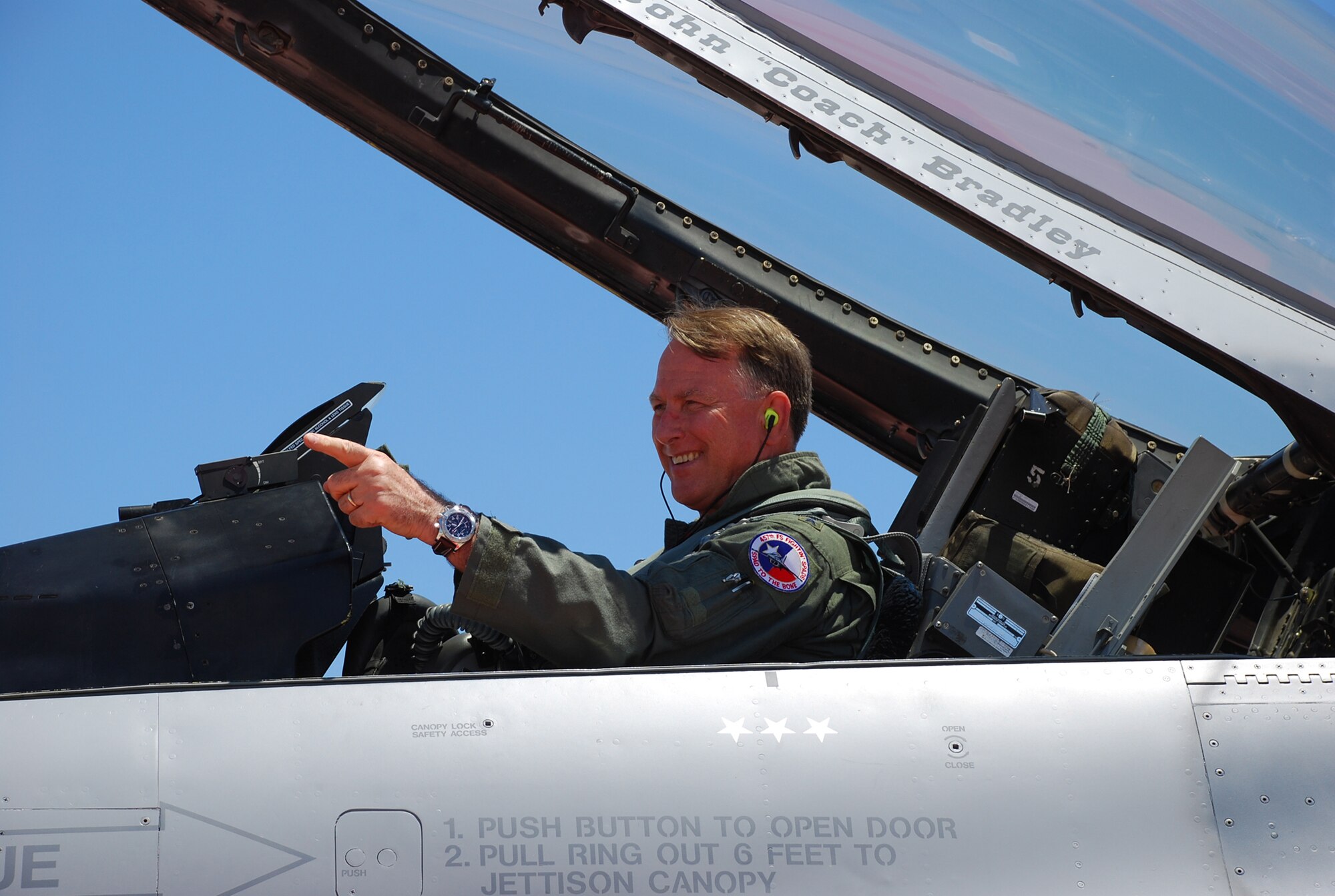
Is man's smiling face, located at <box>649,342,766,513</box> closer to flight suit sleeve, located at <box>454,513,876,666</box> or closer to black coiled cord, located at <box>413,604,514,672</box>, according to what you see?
flight suit sleeve, located at <box>454,513,876,666</box>

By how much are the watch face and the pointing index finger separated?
146 mm

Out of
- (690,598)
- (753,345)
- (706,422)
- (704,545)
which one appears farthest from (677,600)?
(753,345)

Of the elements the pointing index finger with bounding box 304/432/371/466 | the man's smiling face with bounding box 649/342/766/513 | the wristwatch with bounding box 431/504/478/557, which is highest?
the man's smiling face with bounding box 649/342/766/513

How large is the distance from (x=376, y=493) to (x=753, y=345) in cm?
96

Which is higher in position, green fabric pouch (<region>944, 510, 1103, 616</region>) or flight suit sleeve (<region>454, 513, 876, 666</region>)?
green fabric pouch (<region>944, 510, 1103, 616</region>)

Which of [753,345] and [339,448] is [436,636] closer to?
[339,448]

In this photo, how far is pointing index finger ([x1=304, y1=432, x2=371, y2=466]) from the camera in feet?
5.22

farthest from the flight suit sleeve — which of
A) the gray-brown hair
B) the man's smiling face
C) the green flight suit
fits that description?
the gray-brown hair

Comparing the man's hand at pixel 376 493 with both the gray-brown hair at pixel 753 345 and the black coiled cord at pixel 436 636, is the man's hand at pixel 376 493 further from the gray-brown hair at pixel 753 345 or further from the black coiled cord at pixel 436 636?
the gray-brown hair at pixel 753 345

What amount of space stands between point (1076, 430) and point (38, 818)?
210 centimetres

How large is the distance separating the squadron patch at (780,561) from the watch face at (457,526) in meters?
0.45

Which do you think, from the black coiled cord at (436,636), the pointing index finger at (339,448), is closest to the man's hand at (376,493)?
the pointing index finger at (339,448)

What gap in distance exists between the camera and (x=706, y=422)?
2271 mm

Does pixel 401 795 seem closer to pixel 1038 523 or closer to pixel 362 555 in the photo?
pixel 362 555
